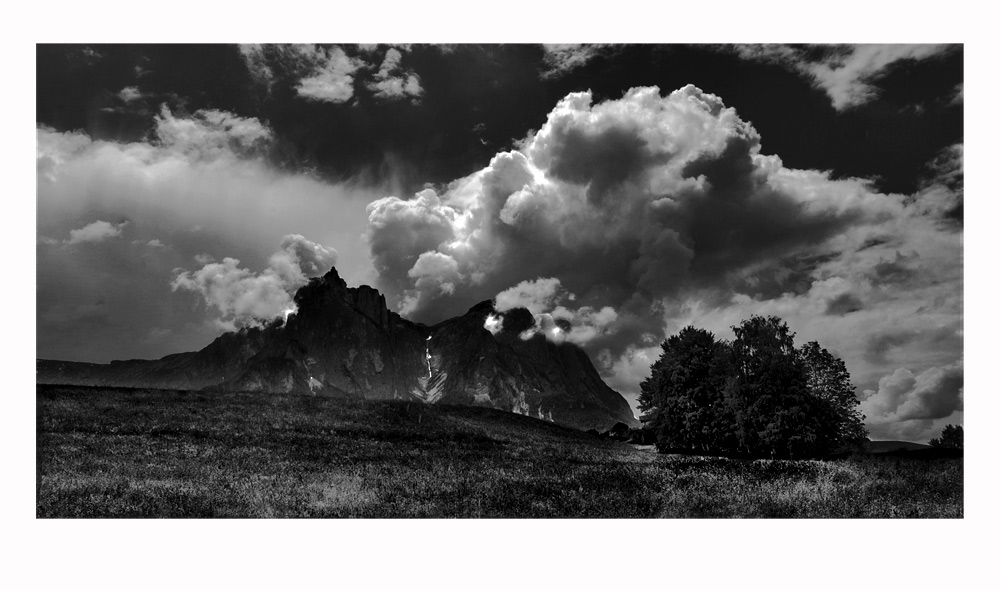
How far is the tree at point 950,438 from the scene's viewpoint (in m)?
16.3

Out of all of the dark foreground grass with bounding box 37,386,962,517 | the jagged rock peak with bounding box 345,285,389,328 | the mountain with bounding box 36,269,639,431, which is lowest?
the dark foreground grass with bounding box 37,386,962,517

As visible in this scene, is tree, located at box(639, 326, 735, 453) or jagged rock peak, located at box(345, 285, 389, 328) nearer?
tree, located at box(639, 326, 735, 453)

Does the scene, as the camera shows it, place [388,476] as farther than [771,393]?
No

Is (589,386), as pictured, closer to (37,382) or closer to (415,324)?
(415,324)

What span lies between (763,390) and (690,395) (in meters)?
2.07

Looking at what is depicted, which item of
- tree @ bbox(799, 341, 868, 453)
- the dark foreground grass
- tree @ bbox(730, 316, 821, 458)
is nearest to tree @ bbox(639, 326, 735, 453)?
tree @ bbox(730, 316, 821, 458)

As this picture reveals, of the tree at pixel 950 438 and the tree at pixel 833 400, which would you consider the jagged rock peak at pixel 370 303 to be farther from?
the tree at pixel 950 438

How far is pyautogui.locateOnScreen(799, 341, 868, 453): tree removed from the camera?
671 inches

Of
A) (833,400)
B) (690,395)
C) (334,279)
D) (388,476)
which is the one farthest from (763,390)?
(334,279)

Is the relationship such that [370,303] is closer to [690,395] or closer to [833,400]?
[690,395]

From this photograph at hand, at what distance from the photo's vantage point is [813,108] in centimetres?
1689

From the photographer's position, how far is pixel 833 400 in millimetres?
17125

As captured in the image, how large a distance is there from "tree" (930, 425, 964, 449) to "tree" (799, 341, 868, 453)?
5.22 ft

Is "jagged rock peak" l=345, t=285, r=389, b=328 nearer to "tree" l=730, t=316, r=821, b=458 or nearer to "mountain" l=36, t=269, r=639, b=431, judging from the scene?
"mountain" l=36, t=269, r=639, b=431
